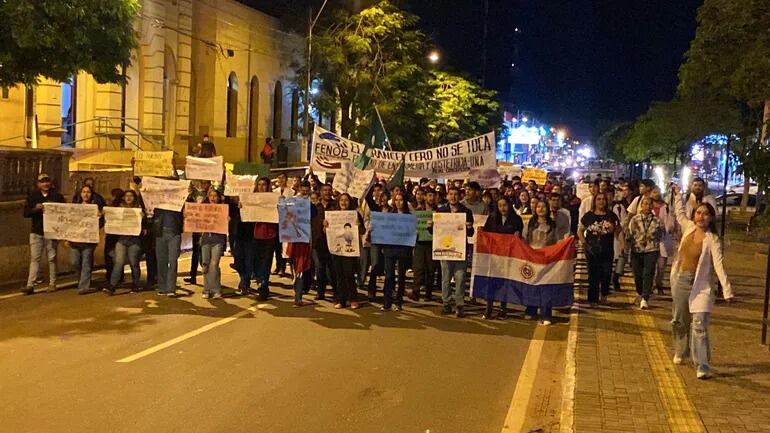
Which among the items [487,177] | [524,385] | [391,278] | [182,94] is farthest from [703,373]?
[182,94]

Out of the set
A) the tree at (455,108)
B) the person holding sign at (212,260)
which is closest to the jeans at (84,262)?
the person holding sign at (212,260)

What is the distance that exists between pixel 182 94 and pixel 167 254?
19.4 meters

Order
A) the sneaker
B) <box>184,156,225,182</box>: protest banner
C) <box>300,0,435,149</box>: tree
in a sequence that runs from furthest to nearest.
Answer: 1. <box>300,0,435,149</box>: tree
2. <box>184,156,225,182</box>: protest banner
3. the sneaker

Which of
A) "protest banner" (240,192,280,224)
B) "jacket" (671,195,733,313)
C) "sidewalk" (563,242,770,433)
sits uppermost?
"protest banner" (240,192,280,224)

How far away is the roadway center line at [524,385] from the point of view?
7.41m

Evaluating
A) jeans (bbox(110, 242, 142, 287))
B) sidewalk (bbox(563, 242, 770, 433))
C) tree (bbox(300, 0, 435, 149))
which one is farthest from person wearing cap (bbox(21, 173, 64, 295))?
tree (bbox(300, 0, 435, 149))

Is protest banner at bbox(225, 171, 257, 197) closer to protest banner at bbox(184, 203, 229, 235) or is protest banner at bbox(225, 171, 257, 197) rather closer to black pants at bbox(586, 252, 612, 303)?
protest banner at bbox(184, 203, 229, 235)

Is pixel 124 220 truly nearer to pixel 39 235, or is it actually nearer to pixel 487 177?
pixel 39 235

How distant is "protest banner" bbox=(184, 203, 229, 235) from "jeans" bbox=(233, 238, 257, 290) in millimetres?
470

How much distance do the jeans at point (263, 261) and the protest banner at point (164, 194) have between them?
129 centimetres

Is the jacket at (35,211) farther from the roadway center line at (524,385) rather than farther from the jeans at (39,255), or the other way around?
the roadway center line at (524,385)

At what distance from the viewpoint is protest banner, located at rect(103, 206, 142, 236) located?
13141 mm

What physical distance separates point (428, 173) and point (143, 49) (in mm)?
15337

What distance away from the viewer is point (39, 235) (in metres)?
13.2
